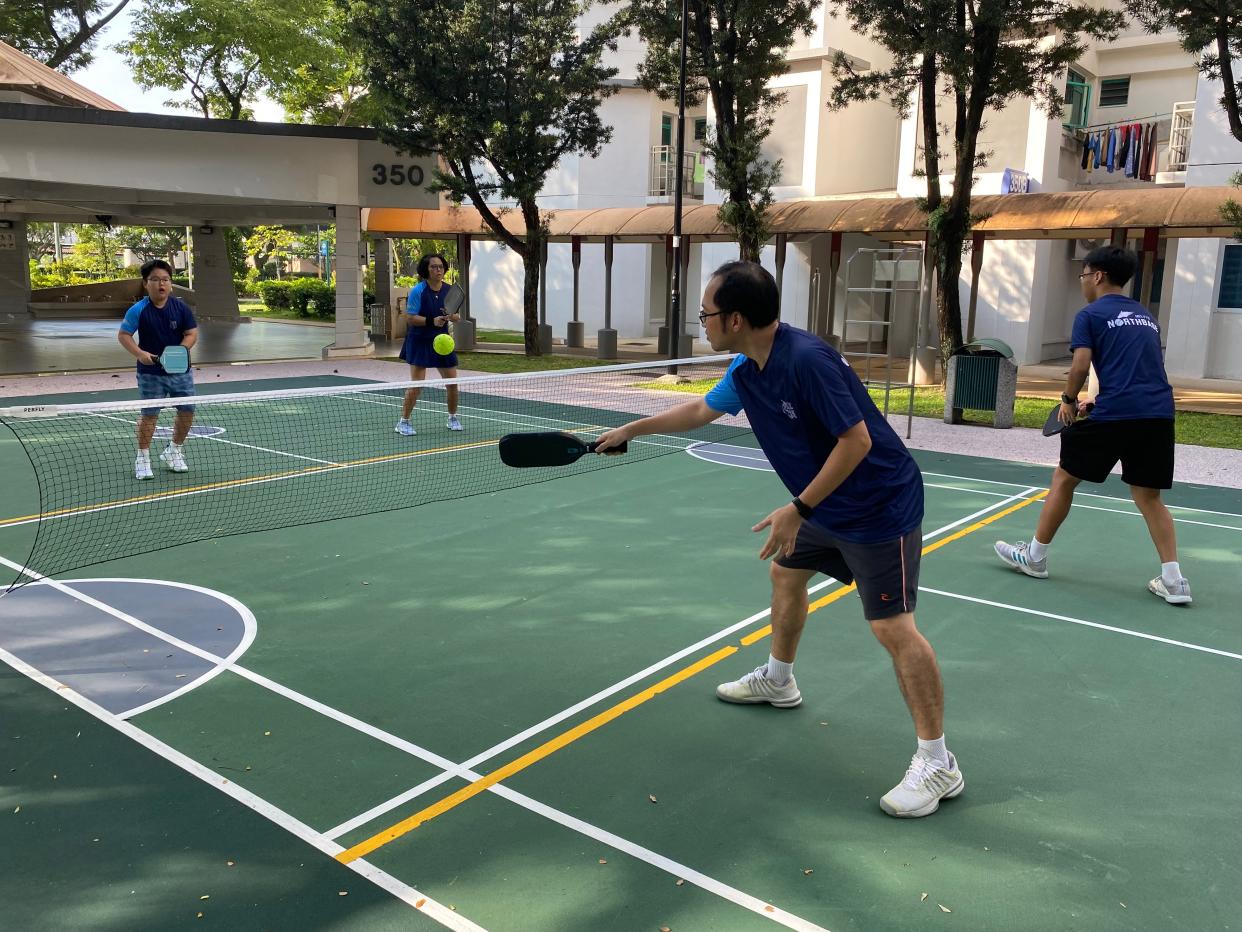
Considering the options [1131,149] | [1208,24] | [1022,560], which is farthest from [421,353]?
[1131,149]

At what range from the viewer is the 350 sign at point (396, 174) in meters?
22.2

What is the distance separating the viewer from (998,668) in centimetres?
527

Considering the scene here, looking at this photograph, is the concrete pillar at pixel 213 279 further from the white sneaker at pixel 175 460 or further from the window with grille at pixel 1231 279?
the window with grille at pixel 1231 279

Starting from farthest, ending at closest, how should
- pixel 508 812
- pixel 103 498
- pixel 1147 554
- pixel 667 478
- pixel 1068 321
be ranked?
pixel 1068 321
pixel 667 478
pixel 103 498
pixel 1147 554
pixel 508 812

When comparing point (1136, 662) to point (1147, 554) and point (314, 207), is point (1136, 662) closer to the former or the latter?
point (1147, 554)

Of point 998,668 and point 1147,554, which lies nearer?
point 998,668

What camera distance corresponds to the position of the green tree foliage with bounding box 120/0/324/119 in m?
30.2

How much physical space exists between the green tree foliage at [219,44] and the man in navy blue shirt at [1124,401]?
30.0 meters

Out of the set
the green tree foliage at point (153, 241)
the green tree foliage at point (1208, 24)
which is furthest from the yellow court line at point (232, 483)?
the green tree foliage at point (153, 241)

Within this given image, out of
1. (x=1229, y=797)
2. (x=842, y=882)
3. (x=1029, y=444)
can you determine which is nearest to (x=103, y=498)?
(x=842, y=882)

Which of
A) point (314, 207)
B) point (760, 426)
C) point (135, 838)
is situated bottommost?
point (135, 838)

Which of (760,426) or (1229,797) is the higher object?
(760,426)

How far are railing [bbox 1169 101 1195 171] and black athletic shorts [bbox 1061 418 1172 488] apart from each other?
21.4 m

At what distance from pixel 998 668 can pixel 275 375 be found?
16.5 metres
